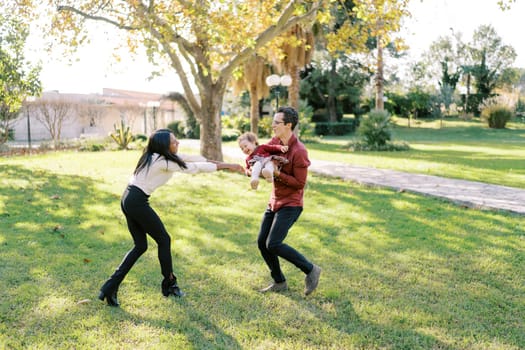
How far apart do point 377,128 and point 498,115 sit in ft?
75.5

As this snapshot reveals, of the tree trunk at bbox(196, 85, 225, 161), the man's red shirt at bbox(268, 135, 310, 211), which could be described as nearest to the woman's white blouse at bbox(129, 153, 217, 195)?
the man's red shirt at bbox(268, 135, 310, 211)

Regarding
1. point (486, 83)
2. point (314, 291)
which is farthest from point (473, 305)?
point (486, 83)

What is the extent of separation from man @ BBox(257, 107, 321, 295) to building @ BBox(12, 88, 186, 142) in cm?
2144

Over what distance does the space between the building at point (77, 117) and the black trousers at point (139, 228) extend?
21.2 m

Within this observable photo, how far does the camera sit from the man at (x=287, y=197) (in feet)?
14.1

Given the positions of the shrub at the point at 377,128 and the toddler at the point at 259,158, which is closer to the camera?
the toddler at the point at 259,158

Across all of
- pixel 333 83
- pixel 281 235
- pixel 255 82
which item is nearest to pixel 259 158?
pixel 281 235

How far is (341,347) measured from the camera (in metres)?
3.53

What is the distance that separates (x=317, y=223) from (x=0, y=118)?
19620 mm

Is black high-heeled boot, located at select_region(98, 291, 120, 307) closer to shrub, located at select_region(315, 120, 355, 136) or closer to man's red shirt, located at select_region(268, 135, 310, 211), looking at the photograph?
man's red shirt, located at select_region(268, 135, 310, 211)

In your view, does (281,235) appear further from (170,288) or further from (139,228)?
(139,228)

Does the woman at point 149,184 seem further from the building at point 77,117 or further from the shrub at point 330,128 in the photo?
the shrub at point 330,128

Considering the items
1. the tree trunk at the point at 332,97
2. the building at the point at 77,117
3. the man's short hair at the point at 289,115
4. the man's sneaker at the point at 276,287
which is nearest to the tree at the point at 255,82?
the building at the point at 77,117

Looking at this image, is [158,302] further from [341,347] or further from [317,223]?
[317,223]
